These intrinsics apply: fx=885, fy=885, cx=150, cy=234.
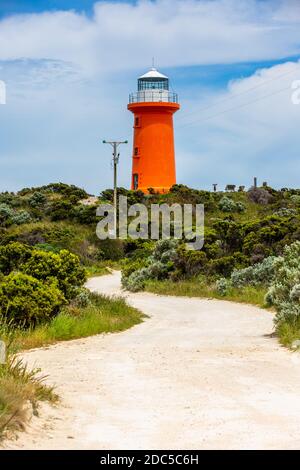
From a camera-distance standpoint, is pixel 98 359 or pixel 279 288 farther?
pixel 279 288

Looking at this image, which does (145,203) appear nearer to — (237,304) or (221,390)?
(237,304)

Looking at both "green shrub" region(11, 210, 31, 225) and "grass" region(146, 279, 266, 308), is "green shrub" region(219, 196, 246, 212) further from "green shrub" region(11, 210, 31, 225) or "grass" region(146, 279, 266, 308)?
"grass" region(146, 279, 266, 308)

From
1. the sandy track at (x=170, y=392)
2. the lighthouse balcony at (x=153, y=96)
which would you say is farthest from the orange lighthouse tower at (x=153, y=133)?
the sandy track at (x=170, y=392)

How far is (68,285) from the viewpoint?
62.2 feet

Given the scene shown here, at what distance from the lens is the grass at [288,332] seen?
14753mm

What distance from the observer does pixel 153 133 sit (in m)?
59.6

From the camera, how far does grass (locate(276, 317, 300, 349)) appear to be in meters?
14.8

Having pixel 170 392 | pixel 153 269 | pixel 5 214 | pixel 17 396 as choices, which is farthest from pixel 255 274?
pixel 5 214

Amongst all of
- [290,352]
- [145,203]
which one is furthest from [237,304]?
[145,203]

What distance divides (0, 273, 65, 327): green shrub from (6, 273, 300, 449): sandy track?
1.05 meters

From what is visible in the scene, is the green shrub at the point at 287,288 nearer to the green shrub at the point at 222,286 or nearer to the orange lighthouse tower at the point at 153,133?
the green shrub at the point at 222,286

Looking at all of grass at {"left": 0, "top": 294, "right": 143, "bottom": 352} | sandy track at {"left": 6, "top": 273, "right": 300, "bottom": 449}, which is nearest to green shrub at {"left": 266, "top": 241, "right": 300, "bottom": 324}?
sandy track at {"left": 6, "top": 273, "right": 300, "bottom": 449}
